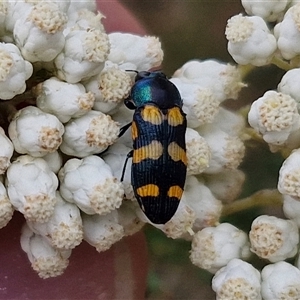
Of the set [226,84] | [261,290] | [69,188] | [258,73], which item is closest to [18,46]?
[69,188]

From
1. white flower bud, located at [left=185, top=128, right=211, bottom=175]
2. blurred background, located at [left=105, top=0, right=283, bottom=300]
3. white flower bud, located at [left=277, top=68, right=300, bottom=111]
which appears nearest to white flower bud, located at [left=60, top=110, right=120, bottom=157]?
white flower bud, located at [left=185, top=128, right=211, bottom=175]

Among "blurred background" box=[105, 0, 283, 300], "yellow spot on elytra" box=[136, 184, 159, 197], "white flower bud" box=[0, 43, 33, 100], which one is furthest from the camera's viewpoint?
"blurred background" box=[105, 0, 283, 300]

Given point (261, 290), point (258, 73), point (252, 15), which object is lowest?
point (258, 73)

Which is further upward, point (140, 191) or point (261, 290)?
point (140, 191)

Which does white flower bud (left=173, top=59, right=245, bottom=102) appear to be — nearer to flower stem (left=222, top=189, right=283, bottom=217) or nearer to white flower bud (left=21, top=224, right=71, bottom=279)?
flower stem (left=222, top=189, right=283, bottom=217)

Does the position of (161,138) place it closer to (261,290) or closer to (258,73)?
(261,290)

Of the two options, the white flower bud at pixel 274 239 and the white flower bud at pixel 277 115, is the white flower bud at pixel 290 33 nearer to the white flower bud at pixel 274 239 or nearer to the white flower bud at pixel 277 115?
the white flower bud at pixel 277 115

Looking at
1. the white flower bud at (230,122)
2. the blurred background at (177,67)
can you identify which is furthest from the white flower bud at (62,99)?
the blurred background at (177,67)
